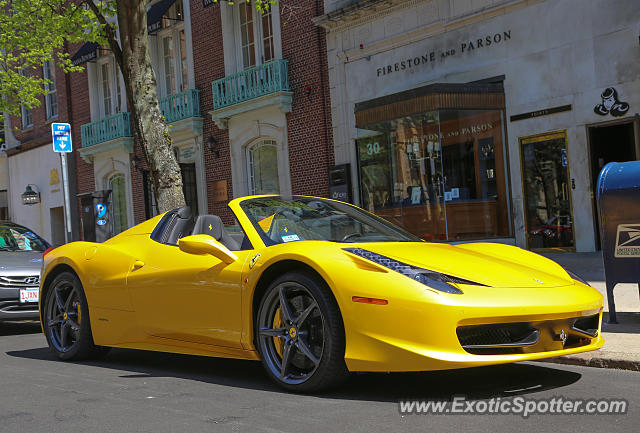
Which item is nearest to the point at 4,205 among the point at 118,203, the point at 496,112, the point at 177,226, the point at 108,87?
the point at 118,203

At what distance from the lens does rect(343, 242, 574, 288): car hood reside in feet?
14.3

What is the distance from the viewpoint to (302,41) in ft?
59.3

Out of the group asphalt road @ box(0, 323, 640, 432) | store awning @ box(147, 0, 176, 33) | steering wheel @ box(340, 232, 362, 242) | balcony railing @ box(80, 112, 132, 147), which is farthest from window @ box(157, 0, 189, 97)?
steering wheel @ box(340, 232, 362, 242)

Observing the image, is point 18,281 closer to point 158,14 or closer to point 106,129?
point 158,14

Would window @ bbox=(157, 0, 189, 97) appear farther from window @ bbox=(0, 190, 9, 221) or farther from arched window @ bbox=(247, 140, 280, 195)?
window @ bbox=(0, 190, 9, 221)

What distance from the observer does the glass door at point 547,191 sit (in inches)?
523

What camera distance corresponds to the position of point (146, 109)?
12.0 meters

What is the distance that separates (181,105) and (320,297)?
1774cm

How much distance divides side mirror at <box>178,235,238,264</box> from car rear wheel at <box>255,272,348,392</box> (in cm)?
43

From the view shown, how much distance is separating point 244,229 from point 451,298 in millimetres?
1730

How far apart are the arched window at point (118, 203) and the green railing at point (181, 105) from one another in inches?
155

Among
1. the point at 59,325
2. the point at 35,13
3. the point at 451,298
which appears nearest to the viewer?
the point at 451,298

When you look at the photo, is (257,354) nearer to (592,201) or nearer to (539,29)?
(592,201)

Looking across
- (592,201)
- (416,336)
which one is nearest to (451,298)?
(416,336)
